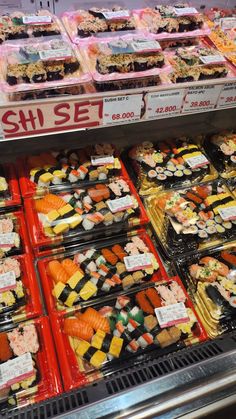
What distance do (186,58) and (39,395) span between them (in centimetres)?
154

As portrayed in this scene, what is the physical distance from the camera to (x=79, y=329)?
145cm

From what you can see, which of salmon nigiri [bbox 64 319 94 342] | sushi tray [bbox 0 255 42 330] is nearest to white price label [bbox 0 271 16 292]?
sushi tray [bbox 0 255 42 330]

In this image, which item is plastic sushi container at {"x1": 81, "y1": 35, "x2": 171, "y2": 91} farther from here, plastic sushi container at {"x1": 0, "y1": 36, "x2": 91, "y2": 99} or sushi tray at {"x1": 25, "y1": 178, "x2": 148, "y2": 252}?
sushi tray at {"x1": 25, "y1": 178, "x2": 148, "y2": 252}

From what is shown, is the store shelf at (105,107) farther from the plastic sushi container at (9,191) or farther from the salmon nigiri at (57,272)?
the salmon nigiri at (57,272)

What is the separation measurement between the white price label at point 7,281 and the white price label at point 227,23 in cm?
165

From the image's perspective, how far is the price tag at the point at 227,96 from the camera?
1.61m

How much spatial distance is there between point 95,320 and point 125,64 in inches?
41.7

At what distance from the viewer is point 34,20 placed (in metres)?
1.59

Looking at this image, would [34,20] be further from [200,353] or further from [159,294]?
[200,353]

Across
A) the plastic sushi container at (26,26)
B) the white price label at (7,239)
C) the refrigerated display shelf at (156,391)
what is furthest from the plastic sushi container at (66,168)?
the refrigerated display shelf at (156,391)

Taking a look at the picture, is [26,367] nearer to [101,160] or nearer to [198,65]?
[101,160]

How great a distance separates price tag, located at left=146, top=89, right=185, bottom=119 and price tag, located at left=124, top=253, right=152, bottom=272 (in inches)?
24.8

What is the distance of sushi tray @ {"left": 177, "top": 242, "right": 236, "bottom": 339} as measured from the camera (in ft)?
5.10

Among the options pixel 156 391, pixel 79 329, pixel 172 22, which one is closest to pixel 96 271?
pixel 79 329
